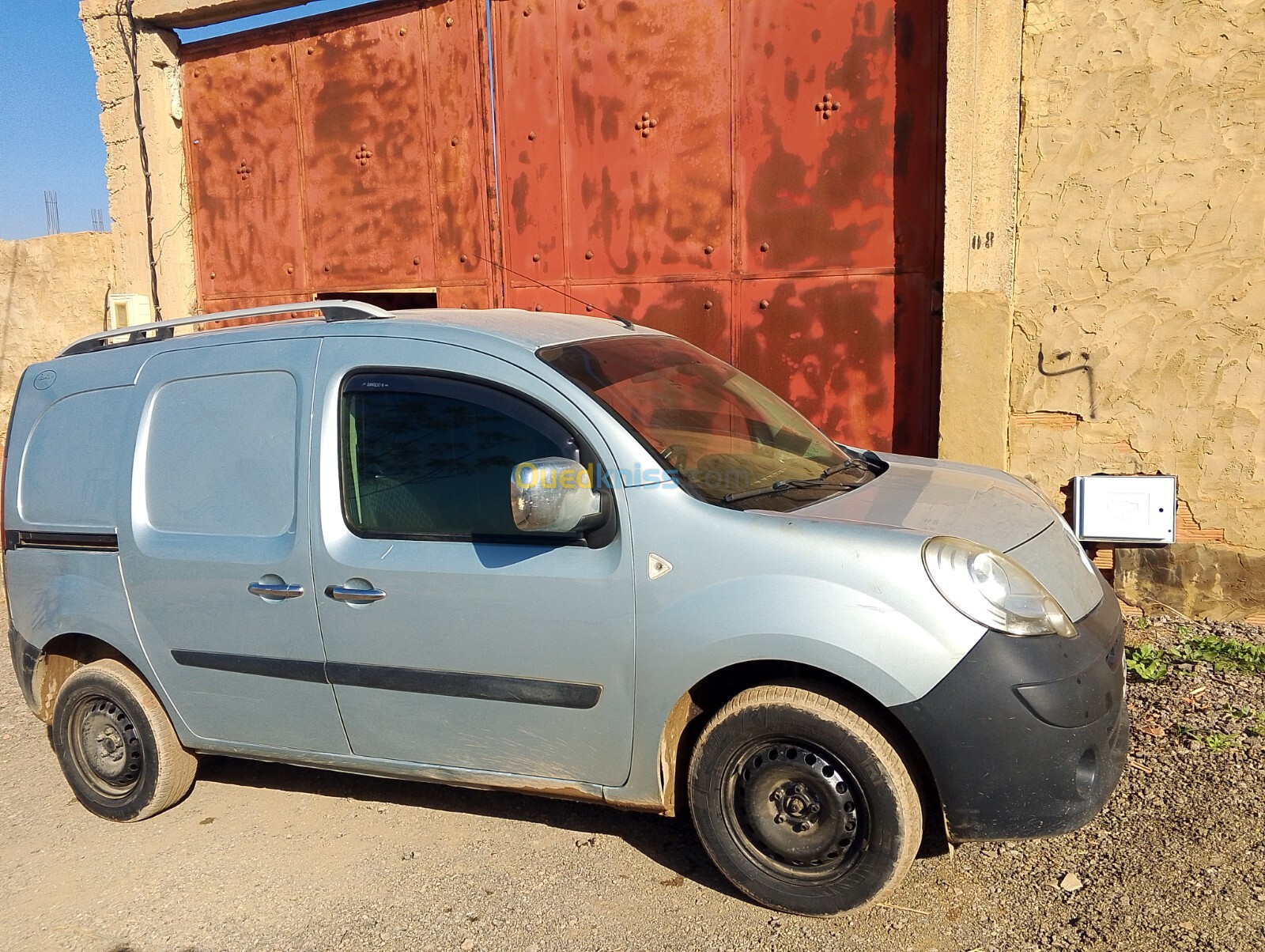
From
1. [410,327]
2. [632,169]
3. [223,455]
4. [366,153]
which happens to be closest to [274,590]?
[223,455]

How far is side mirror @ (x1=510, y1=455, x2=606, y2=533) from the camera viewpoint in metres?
2.75

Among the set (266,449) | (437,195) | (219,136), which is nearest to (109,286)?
(219,136)

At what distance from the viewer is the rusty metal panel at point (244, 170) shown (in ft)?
24.7

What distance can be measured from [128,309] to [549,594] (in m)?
6.43

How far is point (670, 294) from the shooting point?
20.8 ft

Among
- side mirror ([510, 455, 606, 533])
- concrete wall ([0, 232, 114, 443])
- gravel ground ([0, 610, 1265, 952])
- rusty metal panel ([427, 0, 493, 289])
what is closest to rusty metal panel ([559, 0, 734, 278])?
rusty metal panel ([427, 0, 493, 289])

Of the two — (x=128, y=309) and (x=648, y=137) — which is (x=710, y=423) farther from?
(x=128, y=309)

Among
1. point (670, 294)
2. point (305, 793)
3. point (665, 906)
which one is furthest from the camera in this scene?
point (670, 294)

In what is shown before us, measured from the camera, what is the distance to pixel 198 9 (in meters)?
7.50

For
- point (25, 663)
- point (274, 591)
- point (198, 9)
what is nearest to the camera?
point (274, 591)

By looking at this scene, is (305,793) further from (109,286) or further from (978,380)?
(109,286)

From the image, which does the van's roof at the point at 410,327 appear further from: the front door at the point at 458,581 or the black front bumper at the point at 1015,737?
the black front bumper at the point at 1015,737

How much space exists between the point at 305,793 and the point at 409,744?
3.24 ft

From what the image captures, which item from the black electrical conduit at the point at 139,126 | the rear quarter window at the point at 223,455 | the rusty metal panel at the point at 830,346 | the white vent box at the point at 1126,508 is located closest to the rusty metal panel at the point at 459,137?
the rusty metal panel at the point at 830,346
